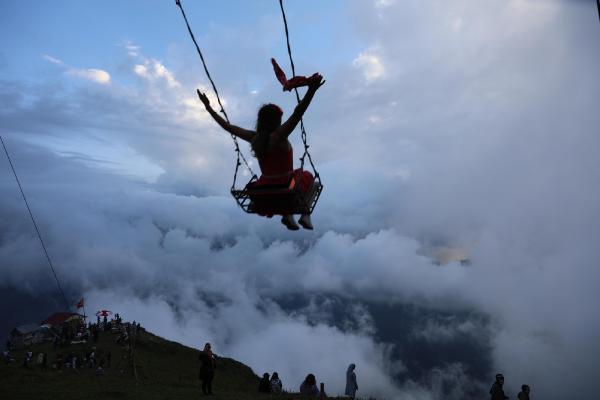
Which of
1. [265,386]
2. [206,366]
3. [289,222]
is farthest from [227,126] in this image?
[265,386]

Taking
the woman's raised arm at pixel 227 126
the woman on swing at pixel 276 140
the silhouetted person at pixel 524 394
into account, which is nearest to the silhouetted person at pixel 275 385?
the silhouetted person at pixel 524 394

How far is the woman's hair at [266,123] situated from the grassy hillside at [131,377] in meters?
11.9

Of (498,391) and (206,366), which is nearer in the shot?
(498,391)

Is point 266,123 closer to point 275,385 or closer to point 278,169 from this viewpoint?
point 278,169

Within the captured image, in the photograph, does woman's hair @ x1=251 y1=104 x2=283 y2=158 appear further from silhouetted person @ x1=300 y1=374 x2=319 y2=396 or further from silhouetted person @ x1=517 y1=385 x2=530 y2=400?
silhouetted person @ x1=517 y1=385 x2=530 y2=400

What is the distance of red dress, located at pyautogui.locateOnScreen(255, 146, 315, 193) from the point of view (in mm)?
8359

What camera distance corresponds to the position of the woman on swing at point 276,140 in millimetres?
7512

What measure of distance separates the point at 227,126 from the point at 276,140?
1.33m

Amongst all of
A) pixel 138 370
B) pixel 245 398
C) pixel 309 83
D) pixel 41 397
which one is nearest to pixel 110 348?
pixel 138 370

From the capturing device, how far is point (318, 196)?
918cm

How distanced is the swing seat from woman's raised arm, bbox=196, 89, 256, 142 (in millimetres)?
824

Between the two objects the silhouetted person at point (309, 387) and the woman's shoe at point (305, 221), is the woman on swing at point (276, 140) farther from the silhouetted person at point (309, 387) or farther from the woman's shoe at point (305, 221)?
the silhouetted person at point (309, 387)

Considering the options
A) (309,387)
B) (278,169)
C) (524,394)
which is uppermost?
(278,169)

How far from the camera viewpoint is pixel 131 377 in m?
31.2
